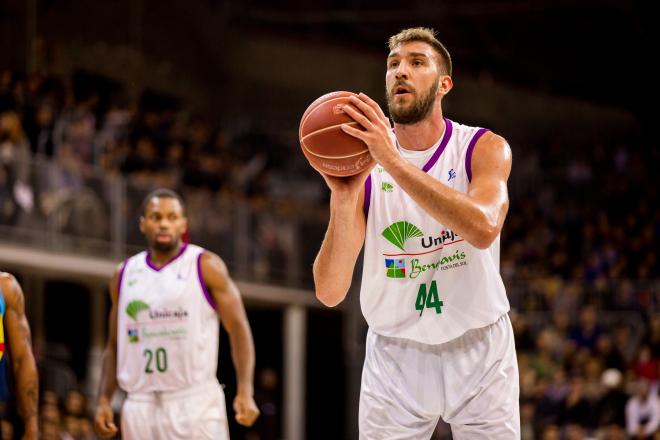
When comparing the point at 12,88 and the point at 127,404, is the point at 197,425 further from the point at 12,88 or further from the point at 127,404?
the point at 12,88

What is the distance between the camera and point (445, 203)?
440 centimetres

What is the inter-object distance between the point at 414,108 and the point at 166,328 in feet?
11.3

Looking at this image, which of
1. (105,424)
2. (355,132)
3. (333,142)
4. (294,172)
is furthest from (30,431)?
(294,172)

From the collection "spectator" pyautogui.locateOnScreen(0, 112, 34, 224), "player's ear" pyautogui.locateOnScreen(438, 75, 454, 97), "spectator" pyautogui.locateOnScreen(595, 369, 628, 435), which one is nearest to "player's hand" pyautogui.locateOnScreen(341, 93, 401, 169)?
"player's ear" pyautogui.locateOnScreen(438, 75, 454, 97)

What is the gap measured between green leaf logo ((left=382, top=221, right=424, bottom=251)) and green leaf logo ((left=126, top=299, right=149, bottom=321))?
3.13 meters

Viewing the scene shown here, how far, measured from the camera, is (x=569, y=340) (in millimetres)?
16859

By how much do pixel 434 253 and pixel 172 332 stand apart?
3181 millimetres

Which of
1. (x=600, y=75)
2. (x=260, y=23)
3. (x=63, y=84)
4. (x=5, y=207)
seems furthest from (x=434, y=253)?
(x=600, y=75)

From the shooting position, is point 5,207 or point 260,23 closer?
point 5,207

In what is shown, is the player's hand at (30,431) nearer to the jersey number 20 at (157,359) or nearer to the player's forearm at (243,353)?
the jersey number 20 at (157,359)

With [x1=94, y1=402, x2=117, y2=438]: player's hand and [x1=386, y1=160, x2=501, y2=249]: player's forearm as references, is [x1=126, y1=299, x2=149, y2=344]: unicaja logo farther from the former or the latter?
[x1=386, y1=160, x2=501, y2=249]: player's forearm

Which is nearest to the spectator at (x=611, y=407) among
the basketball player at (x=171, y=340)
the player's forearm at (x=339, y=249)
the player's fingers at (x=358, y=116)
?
the basketball player at (x=171, y=340)

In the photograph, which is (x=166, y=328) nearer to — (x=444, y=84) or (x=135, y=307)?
(x=135, y=307)

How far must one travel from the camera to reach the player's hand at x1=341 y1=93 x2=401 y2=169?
14.6 ft
